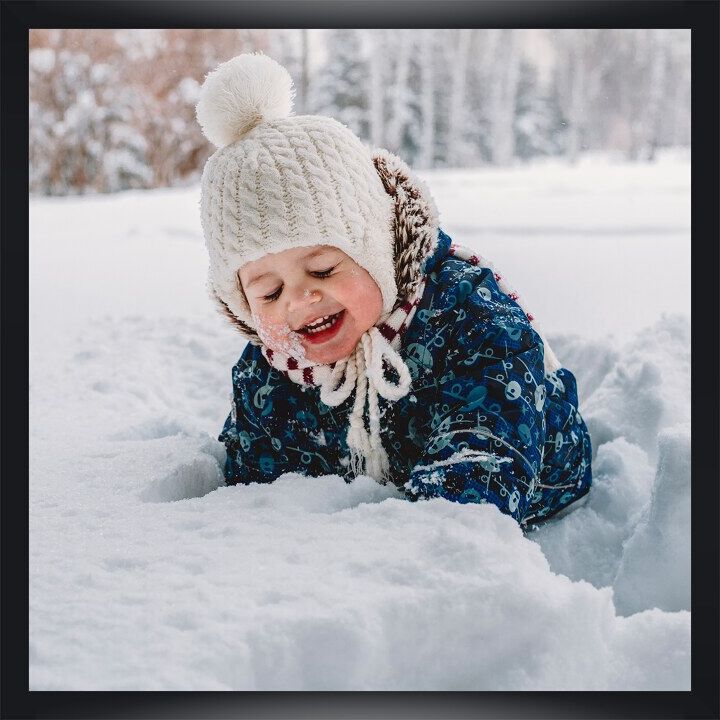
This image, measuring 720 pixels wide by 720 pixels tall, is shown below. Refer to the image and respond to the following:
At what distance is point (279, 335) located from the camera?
1396mm

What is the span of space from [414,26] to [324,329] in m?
0.54

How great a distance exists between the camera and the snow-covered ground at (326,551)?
844mm

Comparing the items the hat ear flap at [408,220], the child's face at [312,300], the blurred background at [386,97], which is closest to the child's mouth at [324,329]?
the child's face at [312,300]

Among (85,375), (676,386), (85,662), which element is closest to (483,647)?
(85,662)

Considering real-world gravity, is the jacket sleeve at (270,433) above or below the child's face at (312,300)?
below

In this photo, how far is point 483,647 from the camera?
2.90 ft

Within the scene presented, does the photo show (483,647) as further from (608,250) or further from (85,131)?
(85,131)

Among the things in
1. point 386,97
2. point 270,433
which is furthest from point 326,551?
point 386,97

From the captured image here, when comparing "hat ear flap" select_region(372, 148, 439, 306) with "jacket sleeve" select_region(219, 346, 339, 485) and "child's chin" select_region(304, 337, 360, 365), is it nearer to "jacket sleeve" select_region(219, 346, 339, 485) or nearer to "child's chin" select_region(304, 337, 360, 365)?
"child's chin" select_region(304, 337, 360, 365)

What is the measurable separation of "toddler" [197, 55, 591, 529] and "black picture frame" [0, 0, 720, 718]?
326 mm

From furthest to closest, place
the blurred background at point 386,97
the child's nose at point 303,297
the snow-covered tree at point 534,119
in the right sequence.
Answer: the snow-covered tree at point 534,119, the blurred background at point 386,97, the child's nose at point 303,297

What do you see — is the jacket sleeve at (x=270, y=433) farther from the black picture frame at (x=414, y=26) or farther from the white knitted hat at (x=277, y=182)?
the black picture frame at (x=414, y=26)

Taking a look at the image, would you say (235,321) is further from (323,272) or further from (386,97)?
(386,97)

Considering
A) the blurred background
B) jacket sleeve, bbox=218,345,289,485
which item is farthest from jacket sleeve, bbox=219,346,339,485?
the blurred background
